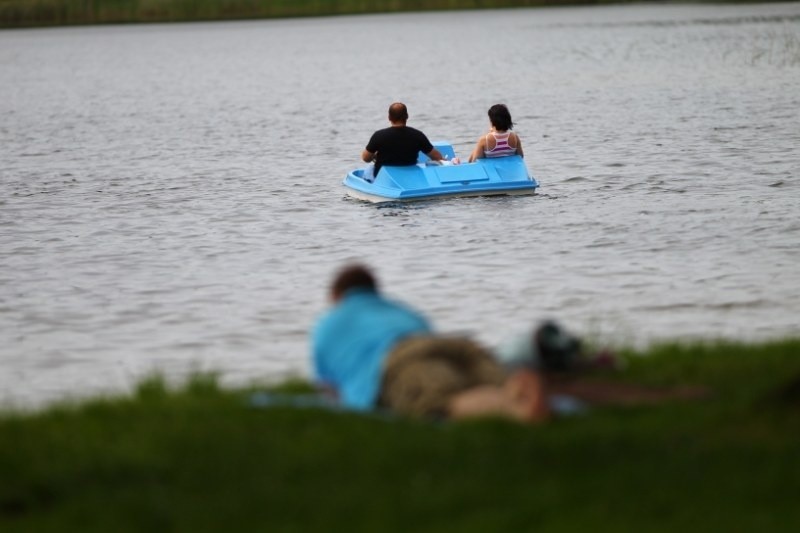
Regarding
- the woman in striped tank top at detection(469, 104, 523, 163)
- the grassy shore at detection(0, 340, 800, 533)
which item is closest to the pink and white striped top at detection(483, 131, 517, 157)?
the woman in striped tank top at detection(469, 104, 523, 163)

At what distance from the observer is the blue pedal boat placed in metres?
20.5

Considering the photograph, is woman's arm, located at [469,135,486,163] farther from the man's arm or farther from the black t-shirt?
the black t-shirt

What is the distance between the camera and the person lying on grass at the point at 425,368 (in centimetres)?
776

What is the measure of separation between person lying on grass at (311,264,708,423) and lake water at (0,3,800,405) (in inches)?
103

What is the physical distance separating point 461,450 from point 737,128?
82.3 feet

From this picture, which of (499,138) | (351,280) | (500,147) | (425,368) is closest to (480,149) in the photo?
(500,147)

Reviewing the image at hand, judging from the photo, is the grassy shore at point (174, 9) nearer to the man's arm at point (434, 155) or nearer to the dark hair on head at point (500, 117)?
the man's arm at point (434, 155)

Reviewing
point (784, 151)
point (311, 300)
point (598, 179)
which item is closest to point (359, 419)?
point (311, 300)

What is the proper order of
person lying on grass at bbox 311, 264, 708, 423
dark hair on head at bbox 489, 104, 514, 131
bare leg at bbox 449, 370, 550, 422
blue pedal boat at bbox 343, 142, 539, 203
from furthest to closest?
1. blue pedal boat at bbox 343, 142, 539, 203
2. dark hair on head at bbox 489, 104, 514, 131
3. person lying on grass at bbox 311, 264, 708, 423
4. bare leg at bbox 449, 370, 550, 422

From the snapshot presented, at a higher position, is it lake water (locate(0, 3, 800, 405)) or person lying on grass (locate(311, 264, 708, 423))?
person lying on grass (locate(311, 264, 708, 423))

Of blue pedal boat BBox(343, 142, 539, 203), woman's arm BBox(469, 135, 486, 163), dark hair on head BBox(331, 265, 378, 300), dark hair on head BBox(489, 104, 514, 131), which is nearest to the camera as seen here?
dark hair on head BBox(331, 265, 378, 300)

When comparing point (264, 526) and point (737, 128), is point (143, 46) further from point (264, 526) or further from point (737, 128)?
point (264, 526)

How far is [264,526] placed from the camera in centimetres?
647

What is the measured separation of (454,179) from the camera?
20609mm
